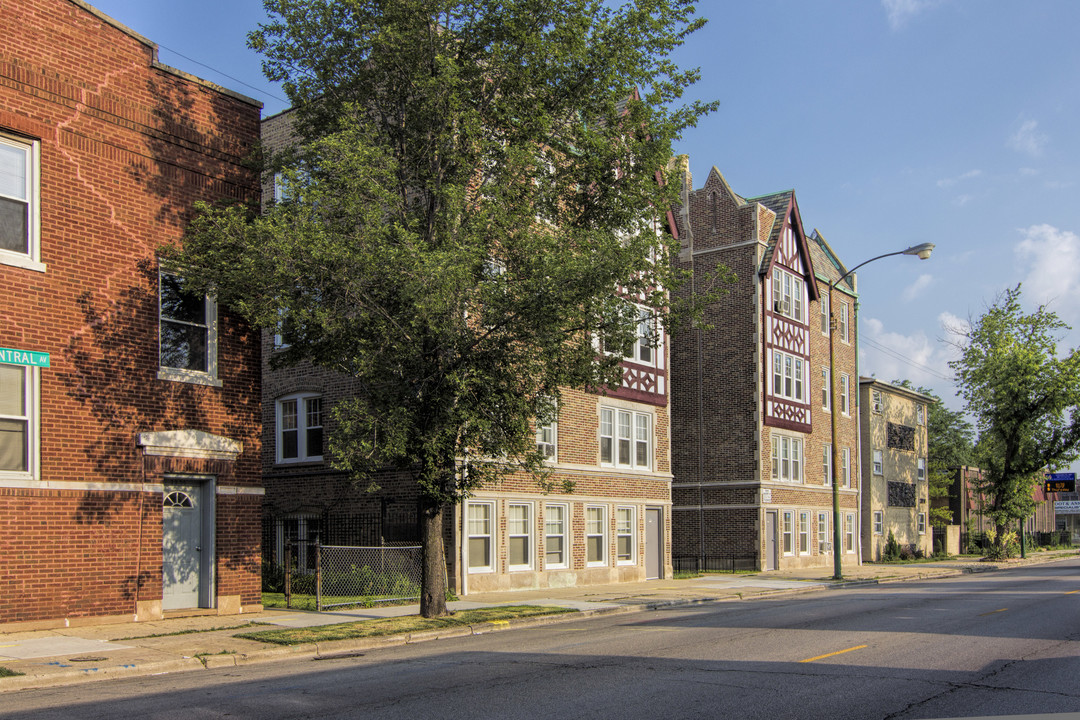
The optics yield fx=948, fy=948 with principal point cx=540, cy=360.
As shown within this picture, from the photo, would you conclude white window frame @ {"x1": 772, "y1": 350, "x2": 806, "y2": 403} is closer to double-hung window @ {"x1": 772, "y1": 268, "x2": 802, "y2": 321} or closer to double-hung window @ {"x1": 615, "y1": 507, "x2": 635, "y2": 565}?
double-hung window @ {"x1": 772, "y1": 268, "x2": 802, "y2": 321}

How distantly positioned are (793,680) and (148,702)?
6.92m

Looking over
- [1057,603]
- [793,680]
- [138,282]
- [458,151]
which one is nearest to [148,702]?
[793,680]

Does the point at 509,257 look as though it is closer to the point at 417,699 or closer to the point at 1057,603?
the point at 417,699

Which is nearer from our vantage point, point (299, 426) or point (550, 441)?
point (299, 426)

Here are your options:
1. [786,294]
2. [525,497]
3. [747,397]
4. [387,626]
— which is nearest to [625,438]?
[525,497]

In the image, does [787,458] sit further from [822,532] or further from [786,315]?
[786,315]

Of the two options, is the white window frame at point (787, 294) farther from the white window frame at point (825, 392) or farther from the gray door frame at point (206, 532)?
the gray door frame at point (206, 532)

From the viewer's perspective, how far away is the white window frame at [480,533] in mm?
24266

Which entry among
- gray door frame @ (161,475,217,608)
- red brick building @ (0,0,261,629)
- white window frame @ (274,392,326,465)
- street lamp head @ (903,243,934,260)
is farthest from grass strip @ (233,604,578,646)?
street lamp head @ (903,243,934,260)

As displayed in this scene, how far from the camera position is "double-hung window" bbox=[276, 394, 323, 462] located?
1065 inches

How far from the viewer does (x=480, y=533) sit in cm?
2480

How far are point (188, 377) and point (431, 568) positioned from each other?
585cm

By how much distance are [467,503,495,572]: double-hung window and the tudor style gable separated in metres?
17.1

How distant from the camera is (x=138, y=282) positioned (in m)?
17.2
